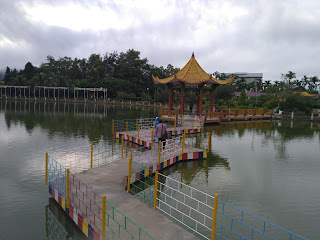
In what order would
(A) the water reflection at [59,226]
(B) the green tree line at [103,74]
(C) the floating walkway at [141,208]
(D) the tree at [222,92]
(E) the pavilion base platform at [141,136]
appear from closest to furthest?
(C) the floating walkway at [141,208]
(A) the water reflection at [59,226]
(E) the pavilion base platform at [141,136]
(D) the tree at [222,92]
(B) the green tree line at [103,74]

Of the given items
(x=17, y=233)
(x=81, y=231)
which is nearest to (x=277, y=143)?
(x=81, y=231)

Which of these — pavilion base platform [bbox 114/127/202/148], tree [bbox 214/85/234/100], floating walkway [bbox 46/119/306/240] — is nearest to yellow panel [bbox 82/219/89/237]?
floating walkway [bbox 46/119/306/240]

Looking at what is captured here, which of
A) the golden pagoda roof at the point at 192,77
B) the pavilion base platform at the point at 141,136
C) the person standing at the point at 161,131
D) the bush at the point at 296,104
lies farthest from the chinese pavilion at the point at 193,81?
the bush at the point at 296,104

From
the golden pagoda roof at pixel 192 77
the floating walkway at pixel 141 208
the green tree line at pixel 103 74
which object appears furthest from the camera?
the green tree line at pixel 103 74

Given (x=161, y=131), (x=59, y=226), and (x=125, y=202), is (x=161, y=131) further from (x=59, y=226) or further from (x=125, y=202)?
(x=59, y=226)

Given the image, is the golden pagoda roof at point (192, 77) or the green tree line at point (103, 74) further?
the green tree line at point (103, 74)

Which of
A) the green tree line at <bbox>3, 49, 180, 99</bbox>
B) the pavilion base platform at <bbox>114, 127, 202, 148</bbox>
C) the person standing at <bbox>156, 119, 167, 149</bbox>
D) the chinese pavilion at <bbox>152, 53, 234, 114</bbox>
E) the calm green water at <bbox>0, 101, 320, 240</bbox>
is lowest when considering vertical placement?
the calm green water at <bbox>0, 101, 320, 240</bbox>

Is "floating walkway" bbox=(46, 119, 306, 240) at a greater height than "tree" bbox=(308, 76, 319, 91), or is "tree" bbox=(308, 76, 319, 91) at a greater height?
"tree" bbox=(308, 76, 319, 91)

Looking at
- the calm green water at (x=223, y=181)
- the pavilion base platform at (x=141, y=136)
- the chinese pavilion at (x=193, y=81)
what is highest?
the chinese pavilion at (x=193, y=81)

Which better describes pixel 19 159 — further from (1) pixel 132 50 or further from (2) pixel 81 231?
(1) pixel 132 50

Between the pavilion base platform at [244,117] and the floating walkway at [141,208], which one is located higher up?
the pavilion base platform at [244,117]

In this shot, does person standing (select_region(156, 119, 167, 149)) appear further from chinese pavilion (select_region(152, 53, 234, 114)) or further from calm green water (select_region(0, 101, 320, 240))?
chinese pavilion (select_region(152, 53, 234, 114))

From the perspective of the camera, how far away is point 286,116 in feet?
113

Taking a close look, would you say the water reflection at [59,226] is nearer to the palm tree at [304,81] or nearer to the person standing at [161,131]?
the person standing at [161,131]
